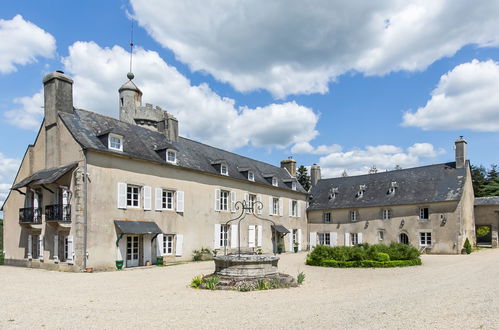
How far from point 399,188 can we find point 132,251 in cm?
2057

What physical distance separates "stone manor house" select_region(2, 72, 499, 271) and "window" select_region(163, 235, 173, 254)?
0.05m

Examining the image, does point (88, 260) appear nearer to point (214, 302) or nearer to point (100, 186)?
point (100, 186)

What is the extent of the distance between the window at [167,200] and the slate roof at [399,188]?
15.8 meters

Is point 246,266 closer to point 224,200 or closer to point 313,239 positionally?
point 224,200

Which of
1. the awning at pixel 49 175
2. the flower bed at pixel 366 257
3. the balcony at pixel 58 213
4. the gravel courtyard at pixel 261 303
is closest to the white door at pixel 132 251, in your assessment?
the balcony at pixel 58 213

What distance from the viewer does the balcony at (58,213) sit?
55.8ft

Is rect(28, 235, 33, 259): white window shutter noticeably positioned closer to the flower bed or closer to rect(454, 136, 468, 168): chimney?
the flower bed

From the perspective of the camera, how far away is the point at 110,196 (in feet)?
58.3

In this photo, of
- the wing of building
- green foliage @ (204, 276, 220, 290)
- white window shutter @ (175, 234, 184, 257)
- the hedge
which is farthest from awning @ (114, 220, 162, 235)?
the hedge

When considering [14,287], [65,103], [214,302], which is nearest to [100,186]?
[65,103]

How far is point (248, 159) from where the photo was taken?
3122 cm

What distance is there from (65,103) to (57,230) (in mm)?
6123

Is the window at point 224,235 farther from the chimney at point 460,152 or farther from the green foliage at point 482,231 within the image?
the green foliage at point 482,231

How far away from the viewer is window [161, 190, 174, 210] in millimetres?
20562
